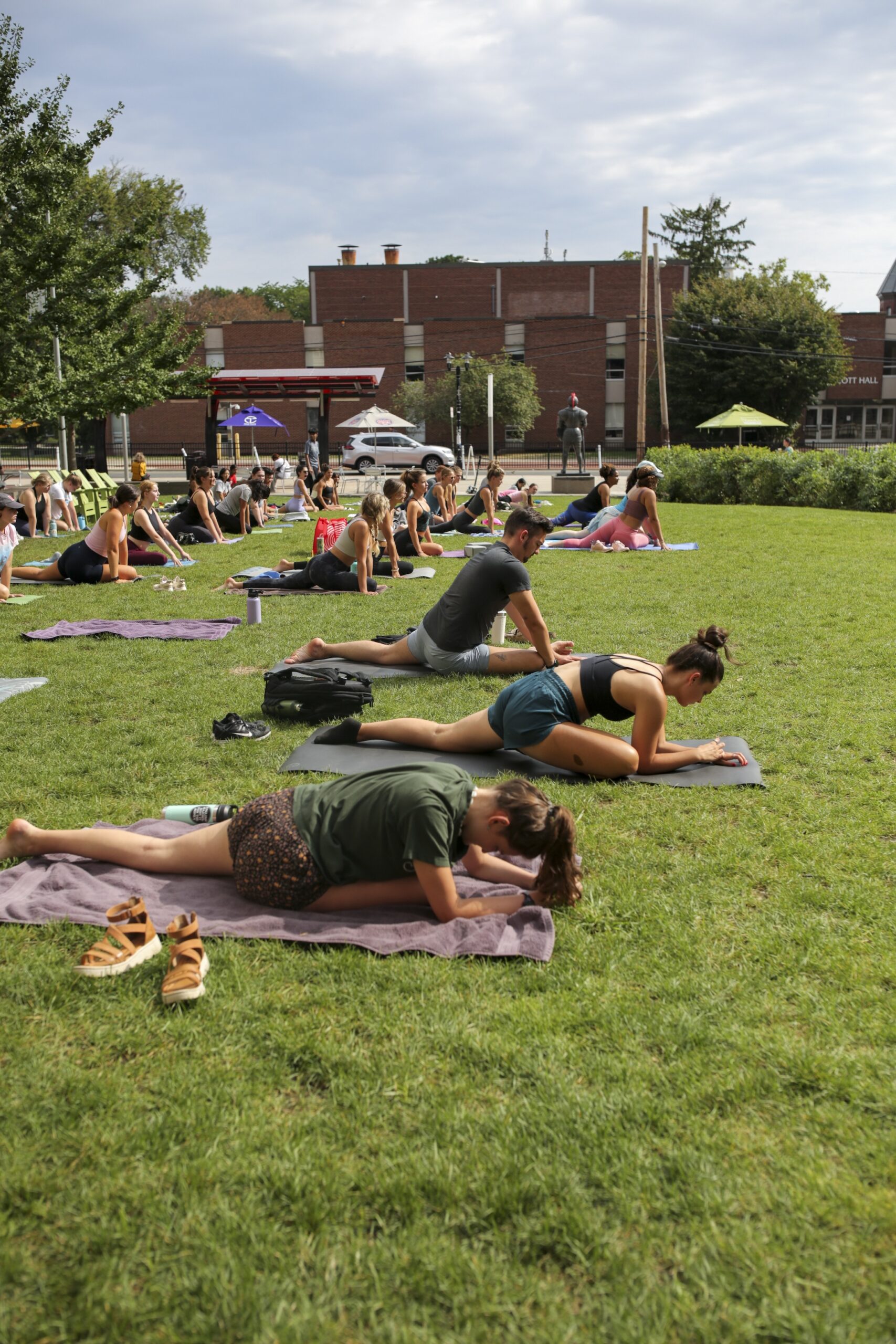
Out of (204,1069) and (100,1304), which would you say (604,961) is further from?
(100,1304)

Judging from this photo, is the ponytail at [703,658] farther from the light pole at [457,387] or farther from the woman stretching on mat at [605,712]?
the light pole at [457,387]

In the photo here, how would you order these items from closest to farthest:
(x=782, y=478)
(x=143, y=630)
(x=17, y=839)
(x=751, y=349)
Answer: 1. (x=17, y=839)
2. (x=143, y=630)
3. (x=782, y=478)
4. (x=751, y=349)

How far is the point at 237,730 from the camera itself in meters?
6.44

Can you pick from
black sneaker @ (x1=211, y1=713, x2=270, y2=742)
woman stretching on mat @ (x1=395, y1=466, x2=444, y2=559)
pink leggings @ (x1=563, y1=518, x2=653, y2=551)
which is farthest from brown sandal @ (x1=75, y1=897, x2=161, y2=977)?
pink leggings @ (x1=563, y1=518, x2=653, y2=551)

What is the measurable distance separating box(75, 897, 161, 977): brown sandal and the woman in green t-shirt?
45 centimetres

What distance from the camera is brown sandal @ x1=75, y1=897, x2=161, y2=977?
360 centimetres

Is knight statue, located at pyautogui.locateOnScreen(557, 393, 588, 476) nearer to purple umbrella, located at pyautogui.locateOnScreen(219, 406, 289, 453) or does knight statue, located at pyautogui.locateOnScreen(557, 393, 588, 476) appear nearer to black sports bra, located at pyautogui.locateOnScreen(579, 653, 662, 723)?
purple umbrella, located at pyautogui.locateOnScreen(219, 406, 289, 453)

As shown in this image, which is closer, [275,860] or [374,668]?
[275,860]

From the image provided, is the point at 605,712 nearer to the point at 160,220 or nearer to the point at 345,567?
the point at 345,567

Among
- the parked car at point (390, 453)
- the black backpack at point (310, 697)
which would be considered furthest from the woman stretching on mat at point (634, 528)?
the parked car at point (390, 453)

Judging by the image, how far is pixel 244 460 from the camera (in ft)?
157

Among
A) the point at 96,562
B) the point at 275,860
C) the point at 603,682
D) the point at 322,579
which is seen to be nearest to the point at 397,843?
the point at 275,860

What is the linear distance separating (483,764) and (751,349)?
2067 inches

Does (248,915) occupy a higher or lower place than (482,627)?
lower
